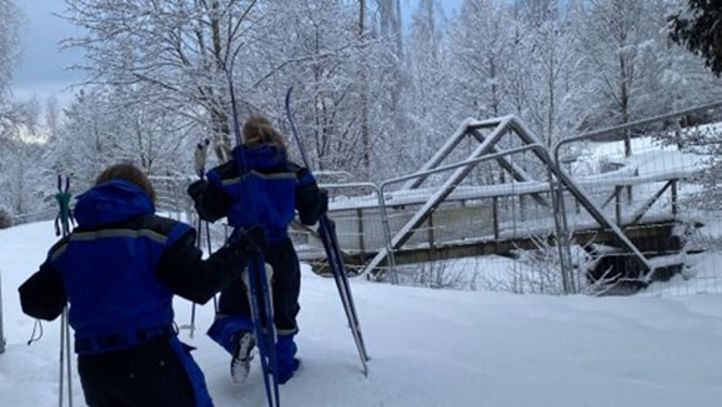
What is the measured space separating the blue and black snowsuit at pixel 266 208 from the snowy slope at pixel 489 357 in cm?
37

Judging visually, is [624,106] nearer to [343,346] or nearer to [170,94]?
[170,94]

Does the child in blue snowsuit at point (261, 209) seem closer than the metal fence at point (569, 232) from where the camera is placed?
Yes

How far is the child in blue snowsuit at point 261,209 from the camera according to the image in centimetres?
335

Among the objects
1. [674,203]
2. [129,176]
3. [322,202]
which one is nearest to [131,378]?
[129,176]

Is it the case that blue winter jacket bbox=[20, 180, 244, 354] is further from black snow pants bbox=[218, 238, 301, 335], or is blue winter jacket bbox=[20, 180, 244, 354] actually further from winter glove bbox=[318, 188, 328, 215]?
winter glove bbox=[318, 188, 328, 215]

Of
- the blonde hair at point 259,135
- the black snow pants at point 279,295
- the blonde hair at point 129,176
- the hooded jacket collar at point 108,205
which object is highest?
the blonde hair at point 259,135

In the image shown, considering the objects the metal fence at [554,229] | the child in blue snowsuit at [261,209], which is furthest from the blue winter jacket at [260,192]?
the metal fence at [554,229]

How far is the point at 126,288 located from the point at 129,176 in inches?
17.0

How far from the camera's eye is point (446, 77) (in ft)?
81.6

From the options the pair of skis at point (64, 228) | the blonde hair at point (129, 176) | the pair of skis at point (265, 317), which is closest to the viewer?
the blonde hair at point (129, 176)

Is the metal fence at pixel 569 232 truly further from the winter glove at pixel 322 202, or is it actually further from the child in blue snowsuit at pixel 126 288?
the child in blue snowsuit at pixel 126 288

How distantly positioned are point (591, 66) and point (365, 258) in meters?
16.7

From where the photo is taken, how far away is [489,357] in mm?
3756

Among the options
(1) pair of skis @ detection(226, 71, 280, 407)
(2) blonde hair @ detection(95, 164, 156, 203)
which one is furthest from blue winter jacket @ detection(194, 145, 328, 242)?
(2) blonde hair @ detection(95, 164, 156, 203)
